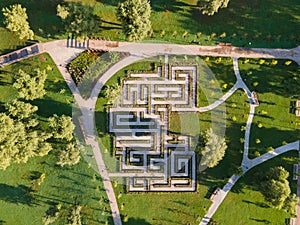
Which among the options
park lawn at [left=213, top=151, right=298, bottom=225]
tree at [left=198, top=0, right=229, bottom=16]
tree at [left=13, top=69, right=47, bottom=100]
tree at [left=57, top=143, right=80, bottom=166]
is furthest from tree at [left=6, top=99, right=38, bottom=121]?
park lawn at [left=213, top=151, right=298, bottom=225]

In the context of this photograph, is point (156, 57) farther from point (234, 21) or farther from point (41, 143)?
point (41, 143)

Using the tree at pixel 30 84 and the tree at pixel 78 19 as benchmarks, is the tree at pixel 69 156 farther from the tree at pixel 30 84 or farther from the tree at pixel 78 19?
the tree at pixel 78 19

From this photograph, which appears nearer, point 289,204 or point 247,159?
point 289,204

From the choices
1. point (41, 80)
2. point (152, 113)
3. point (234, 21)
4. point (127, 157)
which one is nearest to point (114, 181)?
point (127, 157)

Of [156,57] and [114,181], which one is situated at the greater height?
[156,57]

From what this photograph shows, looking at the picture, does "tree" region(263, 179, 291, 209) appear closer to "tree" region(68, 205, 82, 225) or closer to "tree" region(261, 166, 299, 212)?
"tree" region(261, 166, 299, 212)

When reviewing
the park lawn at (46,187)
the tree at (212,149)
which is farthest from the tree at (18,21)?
the tree at (212,149)
